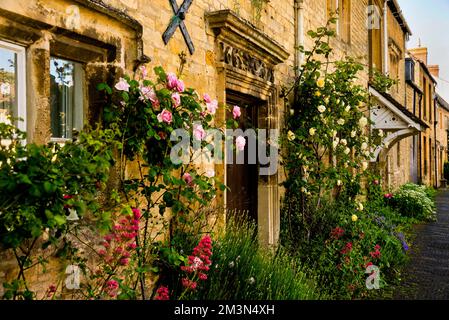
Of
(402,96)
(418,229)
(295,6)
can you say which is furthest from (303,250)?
(402,96)

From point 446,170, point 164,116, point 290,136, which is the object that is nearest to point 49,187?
point 164,116

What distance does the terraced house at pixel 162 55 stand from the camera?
9.09ft

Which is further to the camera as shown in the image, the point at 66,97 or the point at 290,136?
the point at 290,136

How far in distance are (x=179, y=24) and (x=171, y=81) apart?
2.95 ft

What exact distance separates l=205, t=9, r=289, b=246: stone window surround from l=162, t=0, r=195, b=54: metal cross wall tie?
0.46m

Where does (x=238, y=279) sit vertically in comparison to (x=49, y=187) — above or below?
below

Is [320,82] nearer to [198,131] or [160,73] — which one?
[198,131]

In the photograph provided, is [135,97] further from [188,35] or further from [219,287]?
[219,287]

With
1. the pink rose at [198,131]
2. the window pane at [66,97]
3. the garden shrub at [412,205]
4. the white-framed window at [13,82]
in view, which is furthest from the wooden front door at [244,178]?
the garden shrub at [412,205]

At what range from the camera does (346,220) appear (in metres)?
6.39

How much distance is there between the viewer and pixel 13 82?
2.75 m

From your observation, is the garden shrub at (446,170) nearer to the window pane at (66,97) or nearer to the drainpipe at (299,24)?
the drainpipe at (299,24)

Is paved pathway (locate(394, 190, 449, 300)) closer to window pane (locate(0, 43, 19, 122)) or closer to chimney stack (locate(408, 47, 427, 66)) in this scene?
window pane (locate(0, 43, 19, 122))

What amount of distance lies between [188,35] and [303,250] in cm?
304
